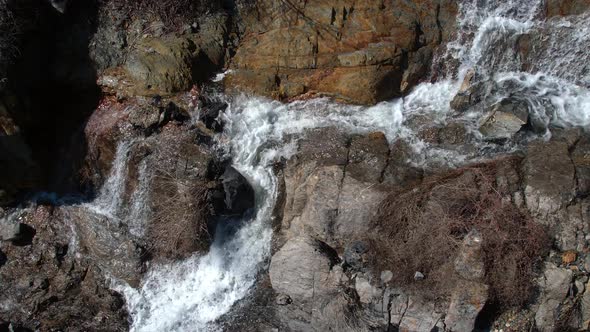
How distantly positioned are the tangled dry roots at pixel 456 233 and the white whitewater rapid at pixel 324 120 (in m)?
0.66

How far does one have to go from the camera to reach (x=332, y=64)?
28.7ft

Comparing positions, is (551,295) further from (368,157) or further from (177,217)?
(177,217)

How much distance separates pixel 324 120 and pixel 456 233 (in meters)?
2.86

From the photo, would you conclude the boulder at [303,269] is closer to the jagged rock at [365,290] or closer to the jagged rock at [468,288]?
the jagged rock at [365,290]

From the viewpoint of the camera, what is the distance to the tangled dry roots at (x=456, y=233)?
6.95 meters

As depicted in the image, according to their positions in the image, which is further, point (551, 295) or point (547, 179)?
point (547, 179)

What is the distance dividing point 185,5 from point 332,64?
2819mm

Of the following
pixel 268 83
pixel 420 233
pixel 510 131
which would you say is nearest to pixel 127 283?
pixel 268 83

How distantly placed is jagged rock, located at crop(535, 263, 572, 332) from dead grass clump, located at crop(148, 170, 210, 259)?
16.4 ft

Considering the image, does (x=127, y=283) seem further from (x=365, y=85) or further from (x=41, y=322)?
(x=365, y=85)

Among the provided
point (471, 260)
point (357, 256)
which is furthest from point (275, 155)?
point (471, 260)

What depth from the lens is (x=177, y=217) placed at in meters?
8.14

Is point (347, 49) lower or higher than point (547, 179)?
higher

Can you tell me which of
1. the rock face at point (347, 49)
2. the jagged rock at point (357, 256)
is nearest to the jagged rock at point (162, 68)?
the rock face at point (347, 49)
